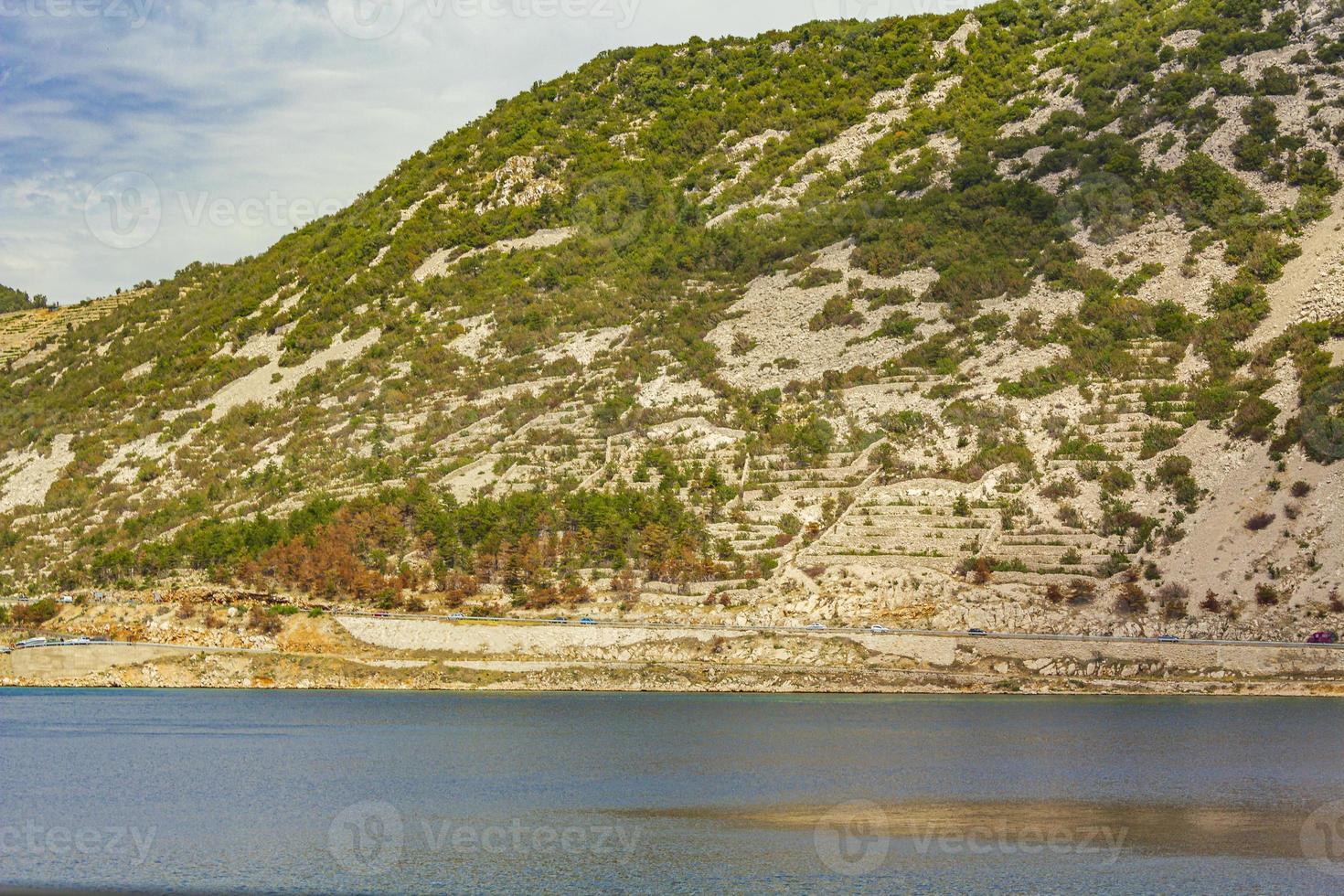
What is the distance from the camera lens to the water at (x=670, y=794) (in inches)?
944

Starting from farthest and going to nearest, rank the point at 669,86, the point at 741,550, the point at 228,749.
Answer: the point at 669,86 → the point at 741,550 → the point at 228,749

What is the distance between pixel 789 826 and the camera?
2789 cm

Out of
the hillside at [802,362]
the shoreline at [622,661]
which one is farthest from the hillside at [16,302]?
the shoreline at [622,661]

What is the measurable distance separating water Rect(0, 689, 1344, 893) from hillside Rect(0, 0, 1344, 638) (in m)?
6.47

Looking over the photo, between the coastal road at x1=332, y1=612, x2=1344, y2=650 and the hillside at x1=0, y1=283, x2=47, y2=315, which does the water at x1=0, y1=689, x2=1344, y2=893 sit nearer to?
the coastal road at x1=332, y1=612, x2=1344, y2=650

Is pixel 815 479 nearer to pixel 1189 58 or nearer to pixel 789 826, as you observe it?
pixel 789 826

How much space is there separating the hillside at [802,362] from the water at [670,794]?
6.47m

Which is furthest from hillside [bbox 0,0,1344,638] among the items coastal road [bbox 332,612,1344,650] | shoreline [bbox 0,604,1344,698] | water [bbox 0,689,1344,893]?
water [bbox 0,689,1344,893]

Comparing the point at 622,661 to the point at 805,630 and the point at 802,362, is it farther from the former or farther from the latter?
the point at 802,362

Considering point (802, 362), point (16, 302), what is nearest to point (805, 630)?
point (802, 362)

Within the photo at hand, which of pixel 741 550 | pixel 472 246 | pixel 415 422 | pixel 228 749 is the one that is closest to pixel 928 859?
pixel 228 749

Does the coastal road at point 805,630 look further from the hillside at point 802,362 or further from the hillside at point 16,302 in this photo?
the hillside at point 16,302

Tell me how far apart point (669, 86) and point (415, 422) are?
44.9 meters

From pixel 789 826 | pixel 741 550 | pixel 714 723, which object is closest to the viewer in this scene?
pixel 789 826
